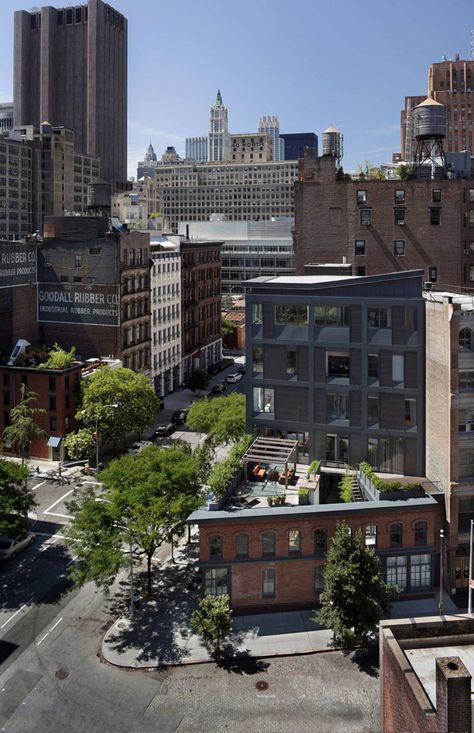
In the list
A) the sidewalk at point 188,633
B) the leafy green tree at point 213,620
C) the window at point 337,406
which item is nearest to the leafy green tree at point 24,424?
the sidewalk at point 188,633

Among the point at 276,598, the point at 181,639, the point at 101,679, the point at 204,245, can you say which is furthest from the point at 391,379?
the point at 204,245

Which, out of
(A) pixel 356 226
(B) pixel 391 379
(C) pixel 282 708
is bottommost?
(C) pixel 282 708

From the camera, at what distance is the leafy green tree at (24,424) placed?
64631 millimetres

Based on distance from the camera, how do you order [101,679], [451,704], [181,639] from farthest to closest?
[181,639] → [101,679] → [451,704]

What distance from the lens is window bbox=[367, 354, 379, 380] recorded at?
48719mm

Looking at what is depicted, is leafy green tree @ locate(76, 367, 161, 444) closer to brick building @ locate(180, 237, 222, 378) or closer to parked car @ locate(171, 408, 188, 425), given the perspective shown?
parked car @ locate(171, 408, 188, 425)

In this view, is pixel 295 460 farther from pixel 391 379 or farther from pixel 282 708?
pixel 282 708

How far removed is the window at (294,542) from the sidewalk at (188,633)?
383 centimetres

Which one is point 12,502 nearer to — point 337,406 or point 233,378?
point 337,406

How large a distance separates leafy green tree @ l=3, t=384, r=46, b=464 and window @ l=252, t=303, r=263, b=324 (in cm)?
2627

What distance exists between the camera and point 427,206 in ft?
236

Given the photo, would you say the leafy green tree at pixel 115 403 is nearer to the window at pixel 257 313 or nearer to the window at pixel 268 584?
the window at pixel 257 313

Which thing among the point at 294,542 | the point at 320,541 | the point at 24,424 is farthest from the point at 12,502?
the point at 320,541

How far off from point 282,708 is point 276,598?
31.7 feet
